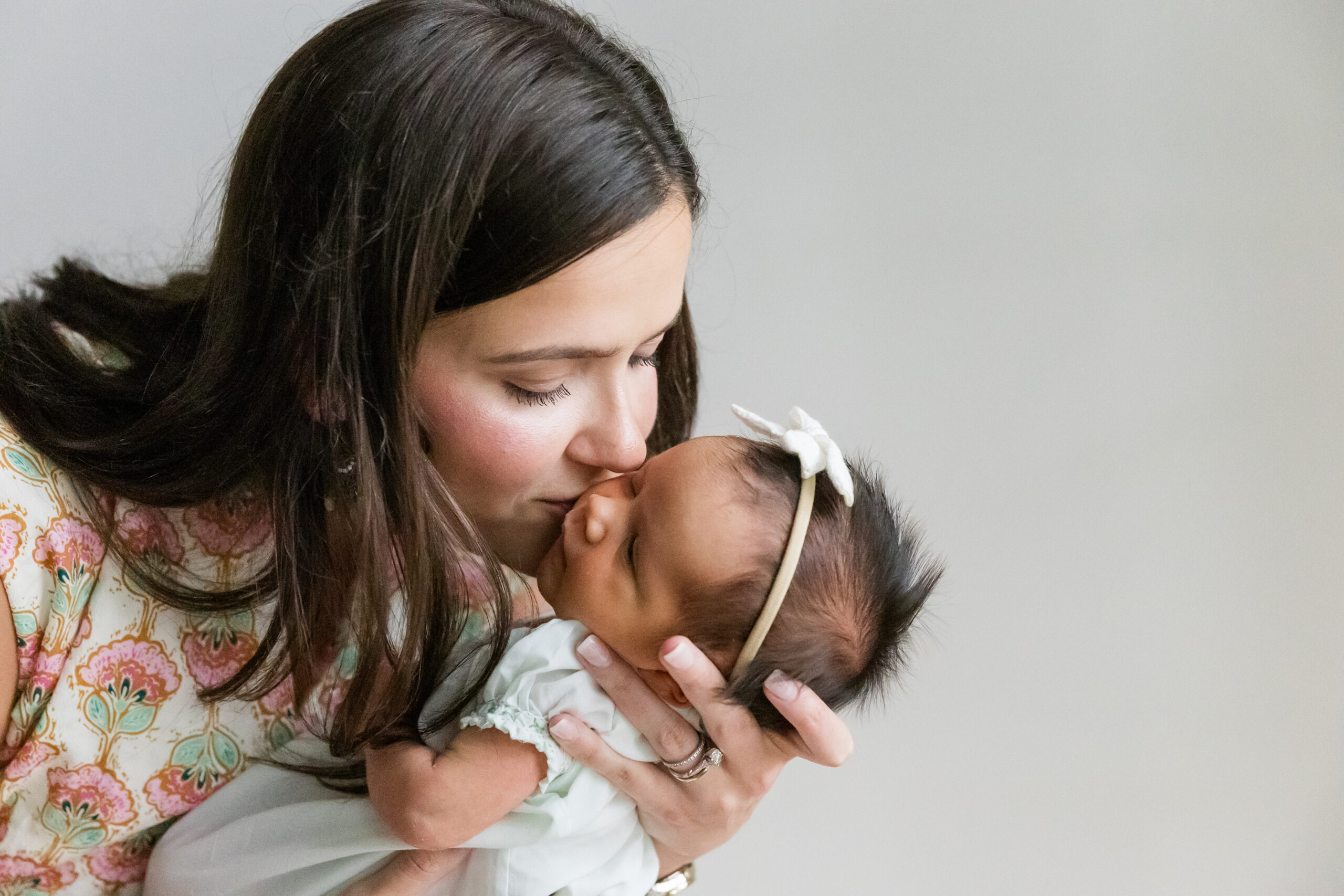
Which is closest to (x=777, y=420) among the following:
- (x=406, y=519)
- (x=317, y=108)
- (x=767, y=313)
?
(x=767, y=313)

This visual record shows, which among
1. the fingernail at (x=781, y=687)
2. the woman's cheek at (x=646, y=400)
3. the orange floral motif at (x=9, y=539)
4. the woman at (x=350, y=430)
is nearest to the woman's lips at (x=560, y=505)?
the woman at (x=350, y=430)

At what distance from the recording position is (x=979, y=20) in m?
1.65

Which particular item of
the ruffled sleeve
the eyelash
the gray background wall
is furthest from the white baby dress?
the gray background wall

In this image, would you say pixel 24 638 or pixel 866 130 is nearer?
pixel 24 638

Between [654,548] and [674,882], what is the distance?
0.61 meters

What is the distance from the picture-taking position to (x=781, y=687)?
1.08 meters

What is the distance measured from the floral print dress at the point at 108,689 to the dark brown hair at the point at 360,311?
0.04 m

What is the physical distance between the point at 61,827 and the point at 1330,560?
1.99 m

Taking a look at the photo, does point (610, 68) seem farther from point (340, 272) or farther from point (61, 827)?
point (61, 827)

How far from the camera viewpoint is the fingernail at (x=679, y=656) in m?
1.06

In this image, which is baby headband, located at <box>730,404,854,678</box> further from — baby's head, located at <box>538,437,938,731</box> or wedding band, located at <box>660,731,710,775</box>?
wedding band, located at <box>660,731,710,775</box>

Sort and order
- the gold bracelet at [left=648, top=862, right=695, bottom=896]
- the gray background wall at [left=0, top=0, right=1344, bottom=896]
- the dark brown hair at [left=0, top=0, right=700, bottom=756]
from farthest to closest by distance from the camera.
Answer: the gray background wall at [left=0, top=0, right=1344, bottom=896] → the gold bracelet at [left=648, top=862, right=695, bottom=896] → the dark brown hair at [left=0, top=0, right=700, bottom=756]

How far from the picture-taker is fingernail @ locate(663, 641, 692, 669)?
3.47 ft

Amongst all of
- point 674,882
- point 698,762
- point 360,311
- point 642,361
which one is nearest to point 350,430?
point 360,311
